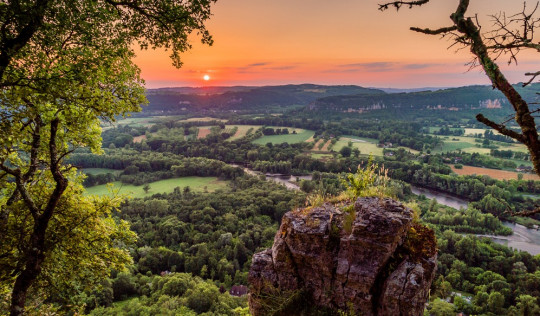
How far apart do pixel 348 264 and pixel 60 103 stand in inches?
326

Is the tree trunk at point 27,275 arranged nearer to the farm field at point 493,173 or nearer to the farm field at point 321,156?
the farm field at point 493,173

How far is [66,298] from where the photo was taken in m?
7.96

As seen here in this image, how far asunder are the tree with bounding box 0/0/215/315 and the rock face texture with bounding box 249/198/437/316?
4911mm

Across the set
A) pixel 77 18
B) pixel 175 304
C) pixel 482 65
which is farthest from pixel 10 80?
pixel 175 304

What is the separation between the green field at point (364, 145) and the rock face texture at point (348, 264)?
10465 cm

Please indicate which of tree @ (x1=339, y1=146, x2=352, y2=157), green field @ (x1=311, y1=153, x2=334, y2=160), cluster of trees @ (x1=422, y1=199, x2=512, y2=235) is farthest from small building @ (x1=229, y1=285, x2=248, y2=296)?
tree @ (x1=339, y1=146, x2=352, y2=157)

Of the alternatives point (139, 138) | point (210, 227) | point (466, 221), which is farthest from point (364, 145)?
point (139, 138)

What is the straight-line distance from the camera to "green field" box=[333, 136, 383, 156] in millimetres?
114688

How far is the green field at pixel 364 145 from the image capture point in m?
115

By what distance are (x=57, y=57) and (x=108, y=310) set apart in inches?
1311

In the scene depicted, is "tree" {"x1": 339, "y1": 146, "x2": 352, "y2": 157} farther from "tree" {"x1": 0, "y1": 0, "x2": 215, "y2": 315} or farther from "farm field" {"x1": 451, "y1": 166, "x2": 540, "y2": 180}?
"tree" {"x1": 0, "y1": 0, "x2": 215, "y2": 315}

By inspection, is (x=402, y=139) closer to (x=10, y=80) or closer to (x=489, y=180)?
(x=489, y=180)

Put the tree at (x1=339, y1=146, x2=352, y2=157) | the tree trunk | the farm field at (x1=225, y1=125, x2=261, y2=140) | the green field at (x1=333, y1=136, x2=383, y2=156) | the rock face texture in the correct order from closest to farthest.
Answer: the tree trunk
the rock face texture
the tree at (x1=339, y1=146, x2=352, y2=157)
the green field at (x1=333, y1=136, x2=383, y2=156)
the farm field at (x1=225, y1=125, x2=261, y2=140)

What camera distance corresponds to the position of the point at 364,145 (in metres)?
129
